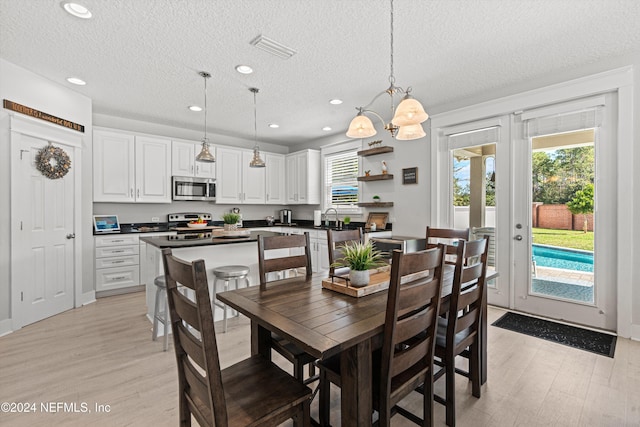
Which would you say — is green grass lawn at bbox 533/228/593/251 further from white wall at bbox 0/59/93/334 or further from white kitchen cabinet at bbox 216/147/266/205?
white wall at bbox 0/59/93/334

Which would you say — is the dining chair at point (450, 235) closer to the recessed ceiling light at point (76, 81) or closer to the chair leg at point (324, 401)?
the chair leg at point (324, 401)

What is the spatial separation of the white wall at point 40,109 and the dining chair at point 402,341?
11.7 ft

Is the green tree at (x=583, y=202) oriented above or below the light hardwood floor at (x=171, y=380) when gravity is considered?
above

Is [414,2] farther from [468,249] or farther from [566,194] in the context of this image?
[566,194]

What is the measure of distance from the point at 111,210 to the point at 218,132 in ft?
7.45

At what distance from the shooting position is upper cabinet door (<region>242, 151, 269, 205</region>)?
235 inches

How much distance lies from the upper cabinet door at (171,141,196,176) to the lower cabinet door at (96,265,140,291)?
171cm

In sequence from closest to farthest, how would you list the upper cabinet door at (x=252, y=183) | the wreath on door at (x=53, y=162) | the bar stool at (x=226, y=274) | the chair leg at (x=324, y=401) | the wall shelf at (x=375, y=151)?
the chair leg at (x=324, y=401) < the bar stool at (x=226, y=274) < the wreath on door at (x=53, y=162) < the wall shelf at (x=375, y=151) < the upper cabinet door at (x=252, y=183)

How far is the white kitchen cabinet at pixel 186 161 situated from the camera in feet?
16.8

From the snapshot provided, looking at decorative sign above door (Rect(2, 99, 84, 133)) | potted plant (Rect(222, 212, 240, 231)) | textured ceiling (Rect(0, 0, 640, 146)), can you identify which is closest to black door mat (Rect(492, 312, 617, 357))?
textured ceiling (Rect(0, 0, 640, 146))

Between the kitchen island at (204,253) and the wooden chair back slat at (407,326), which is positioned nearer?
the wooden chair back slat at (407,326)

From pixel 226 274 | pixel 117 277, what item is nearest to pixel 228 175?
pixel 117 277

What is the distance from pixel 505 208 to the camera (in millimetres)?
3654

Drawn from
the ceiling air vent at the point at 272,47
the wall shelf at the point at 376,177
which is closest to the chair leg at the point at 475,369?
the ceiling air vent at the point at 272,47
